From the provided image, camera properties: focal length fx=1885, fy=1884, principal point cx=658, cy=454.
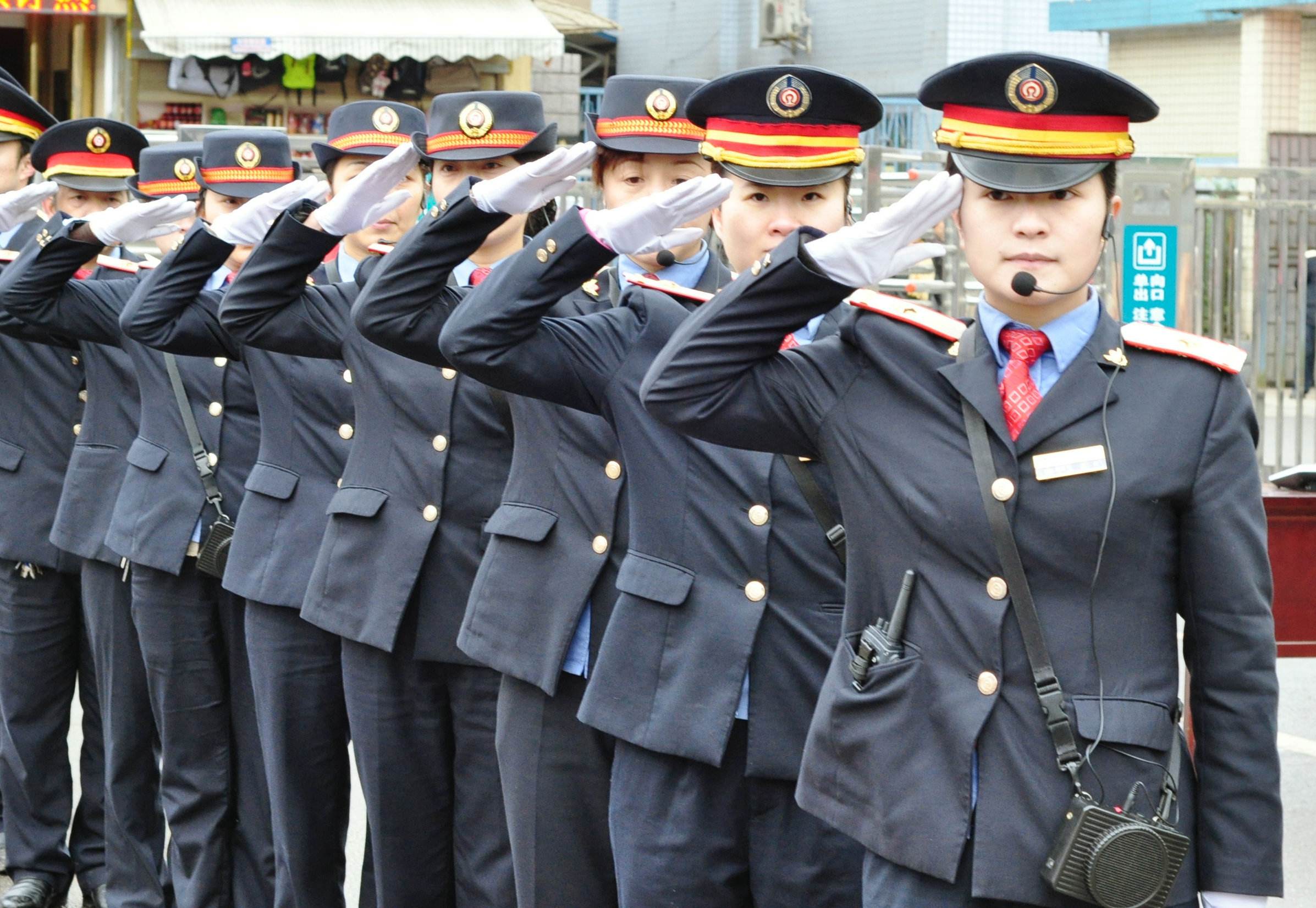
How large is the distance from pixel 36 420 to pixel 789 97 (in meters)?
3.13

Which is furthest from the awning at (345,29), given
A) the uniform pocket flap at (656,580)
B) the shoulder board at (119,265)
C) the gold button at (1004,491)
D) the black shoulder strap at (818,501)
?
the gold button at (1004,491)

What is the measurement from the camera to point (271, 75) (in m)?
14.8

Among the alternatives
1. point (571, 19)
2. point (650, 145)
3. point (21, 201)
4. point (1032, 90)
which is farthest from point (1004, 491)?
point (571, 19)

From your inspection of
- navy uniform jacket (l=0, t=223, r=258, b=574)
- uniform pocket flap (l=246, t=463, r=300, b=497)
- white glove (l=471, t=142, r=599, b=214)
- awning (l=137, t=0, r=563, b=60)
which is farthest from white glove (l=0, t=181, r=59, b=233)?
awning (l=137, t=0, r=563, b=60)

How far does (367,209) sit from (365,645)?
928mm

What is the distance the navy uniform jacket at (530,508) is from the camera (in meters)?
3.49

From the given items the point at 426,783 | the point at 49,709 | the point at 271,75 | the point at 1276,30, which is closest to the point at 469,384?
the point at 426,783

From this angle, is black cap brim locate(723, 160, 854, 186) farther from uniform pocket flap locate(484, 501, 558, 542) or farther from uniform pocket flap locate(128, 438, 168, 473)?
uniform pocket flap locate(128, 438, 168, 473)

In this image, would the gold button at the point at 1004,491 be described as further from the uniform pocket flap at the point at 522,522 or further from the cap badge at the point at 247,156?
the cap badge at the point at 247,156

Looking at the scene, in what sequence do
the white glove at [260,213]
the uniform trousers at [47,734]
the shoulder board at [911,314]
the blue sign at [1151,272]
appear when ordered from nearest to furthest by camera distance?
the shoulder board at [911,314] < the white glove at [260,213] < the uniform trousers at [47,734] < the blue sign at [1151,272]

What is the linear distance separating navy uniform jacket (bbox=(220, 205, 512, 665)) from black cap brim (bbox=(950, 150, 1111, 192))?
5.20 ft

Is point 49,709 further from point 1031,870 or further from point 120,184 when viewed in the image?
point 1031,870

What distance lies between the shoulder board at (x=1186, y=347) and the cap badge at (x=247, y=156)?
3027 millimetres

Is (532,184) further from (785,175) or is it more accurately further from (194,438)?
(194,438)
